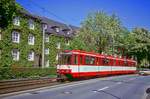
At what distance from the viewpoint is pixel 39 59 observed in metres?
57.1

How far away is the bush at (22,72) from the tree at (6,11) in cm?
646

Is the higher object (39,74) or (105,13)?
(105,13)

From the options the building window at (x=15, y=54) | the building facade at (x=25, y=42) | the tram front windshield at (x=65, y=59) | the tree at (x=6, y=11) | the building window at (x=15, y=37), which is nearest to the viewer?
the tree at (x=6, y=11)

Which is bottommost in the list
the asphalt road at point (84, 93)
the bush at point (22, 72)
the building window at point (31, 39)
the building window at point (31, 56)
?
the asphalt road at point (84, 93)

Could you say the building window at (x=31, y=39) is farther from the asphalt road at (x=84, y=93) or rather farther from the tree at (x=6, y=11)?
the asphalt road at (x=84, y=93)

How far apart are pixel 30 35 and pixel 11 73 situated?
765 inches

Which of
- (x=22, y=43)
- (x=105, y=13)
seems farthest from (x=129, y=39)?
(x=22, y=43)

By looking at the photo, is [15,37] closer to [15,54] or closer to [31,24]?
[15,54]

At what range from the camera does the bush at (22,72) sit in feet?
112

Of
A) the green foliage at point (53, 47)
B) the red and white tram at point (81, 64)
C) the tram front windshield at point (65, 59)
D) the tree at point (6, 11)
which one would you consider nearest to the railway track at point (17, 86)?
the red and white tram at point (81, 64)

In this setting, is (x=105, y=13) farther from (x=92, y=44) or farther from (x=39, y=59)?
(x=39, y=59)

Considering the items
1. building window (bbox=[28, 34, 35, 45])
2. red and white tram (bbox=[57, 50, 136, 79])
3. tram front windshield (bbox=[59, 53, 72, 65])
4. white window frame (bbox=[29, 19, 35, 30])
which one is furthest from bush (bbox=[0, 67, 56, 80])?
white window frame (bbox=[29, 19, 35, 30])

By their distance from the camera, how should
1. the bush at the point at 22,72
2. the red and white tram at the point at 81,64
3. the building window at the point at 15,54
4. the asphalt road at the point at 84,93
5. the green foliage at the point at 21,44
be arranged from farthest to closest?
the building window at the point at 15,54 → the green foliage at the point at 21,44 → the bush at the point at 22,72 → the red and white tram at the point at 81,64 → the asphalt road at the point at 84,93

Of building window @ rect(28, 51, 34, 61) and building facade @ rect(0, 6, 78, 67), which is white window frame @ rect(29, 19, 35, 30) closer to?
building facade @ rect(0, 6, 78, 67)
